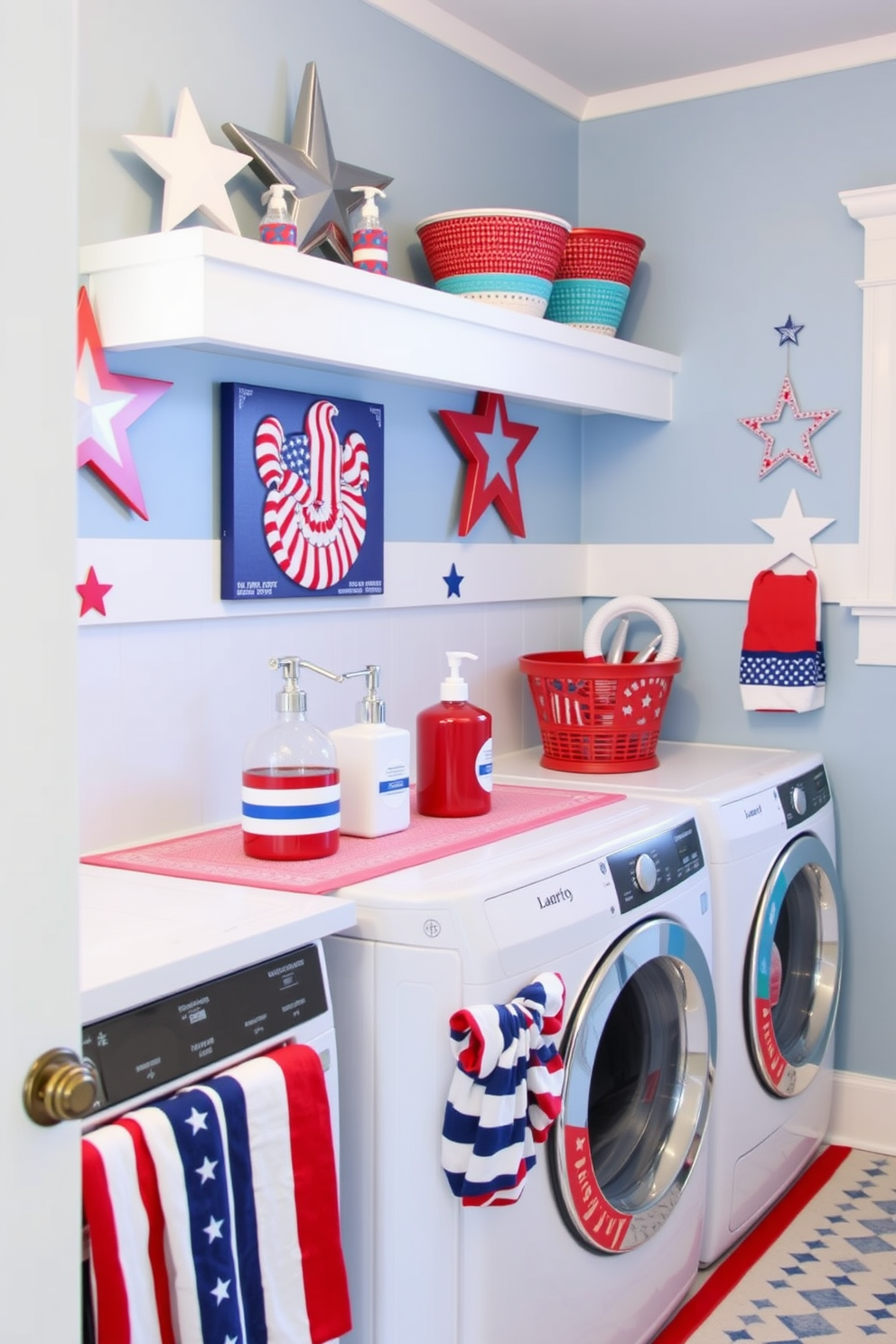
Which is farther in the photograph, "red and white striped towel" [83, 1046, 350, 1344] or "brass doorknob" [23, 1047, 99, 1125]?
"red and white striped towel" [83, 1046, 350, 1344]

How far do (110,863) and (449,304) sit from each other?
106 cm

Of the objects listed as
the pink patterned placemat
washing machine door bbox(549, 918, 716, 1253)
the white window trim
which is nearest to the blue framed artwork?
the pink patterned placemat

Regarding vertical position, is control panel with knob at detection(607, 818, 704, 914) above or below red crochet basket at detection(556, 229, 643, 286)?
below

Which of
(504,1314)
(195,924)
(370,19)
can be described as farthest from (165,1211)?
(370,19)

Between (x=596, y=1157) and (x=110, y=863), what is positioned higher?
(x=110, y=863)

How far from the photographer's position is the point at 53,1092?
0.90m

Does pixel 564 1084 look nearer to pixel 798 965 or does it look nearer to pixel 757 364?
pixel 798 965

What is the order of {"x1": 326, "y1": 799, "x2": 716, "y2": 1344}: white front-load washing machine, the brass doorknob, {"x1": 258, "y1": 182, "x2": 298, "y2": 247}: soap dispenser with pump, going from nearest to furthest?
the brass doorknob → {"x1": 326, "y1": 799, "x2": 716, "y2": 1344}: white front-load washing machine → {"x1": 258, "y1": 182, "x2": 298, "y2": 247}: soap dispenser with pump

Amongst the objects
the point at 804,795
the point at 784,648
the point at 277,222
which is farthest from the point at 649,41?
the point at 804,795

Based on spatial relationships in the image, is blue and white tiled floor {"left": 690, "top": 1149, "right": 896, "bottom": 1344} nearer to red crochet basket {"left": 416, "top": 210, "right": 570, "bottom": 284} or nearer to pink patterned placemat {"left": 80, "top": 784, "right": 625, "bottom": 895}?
pink patterned placemat {"left": 80, "top": 784, "right": 625, "bottom": 895}

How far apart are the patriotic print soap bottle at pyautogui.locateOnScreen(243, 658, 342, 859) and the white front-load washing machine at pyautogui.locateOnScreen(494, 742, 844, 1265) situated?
76 cm

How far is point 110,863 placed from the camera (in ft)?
6.31

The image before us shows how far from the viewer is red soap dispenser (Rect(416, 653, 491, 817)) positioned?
7.25 ft

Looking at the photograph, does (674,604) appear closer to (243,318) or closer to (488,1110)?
(243,318)
